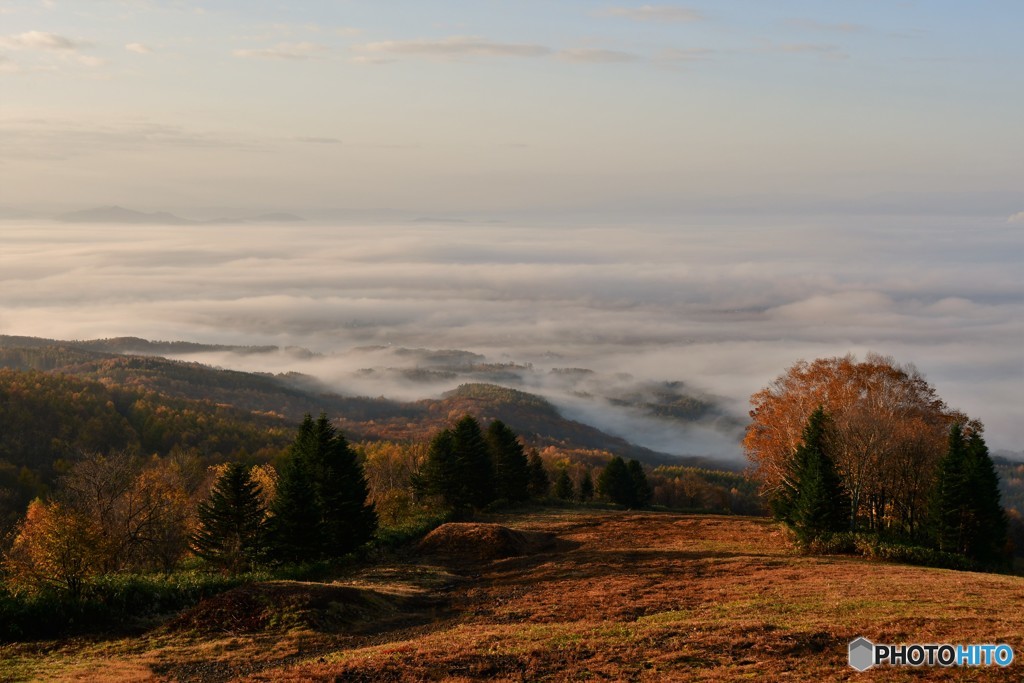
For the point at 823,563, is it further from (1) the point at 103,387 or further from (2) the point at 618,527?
(1) the point at 103,387

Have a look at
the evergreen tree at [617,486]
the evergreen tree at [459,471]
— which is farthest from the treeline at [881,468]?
the evergreen tree at [617,486]

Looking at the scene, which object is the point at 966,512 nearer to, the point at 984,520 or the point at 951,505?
the point at 951,505

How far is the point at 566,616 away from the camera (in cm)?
2811

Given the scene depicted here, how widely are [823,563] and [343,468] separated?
2795cm

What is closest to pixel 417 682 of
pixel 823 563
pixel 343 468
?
pixel 823 563

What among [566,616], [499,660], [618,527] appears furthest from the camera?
[618,527]

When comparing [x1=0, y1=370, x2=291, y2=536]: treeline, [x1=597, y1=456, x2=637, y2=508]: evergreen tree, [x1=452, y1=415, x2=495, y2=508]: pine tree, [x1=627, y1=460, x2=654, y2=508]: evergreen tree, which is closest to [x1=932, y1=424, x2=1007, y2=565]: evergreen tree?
[x1=452, y1=415, x2=495, y2=508]: pine tree

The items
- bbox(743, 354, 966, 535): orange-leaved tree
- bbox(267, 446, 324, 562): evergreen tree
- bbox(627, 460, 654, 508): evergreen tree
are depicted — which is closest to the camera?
bbox(267, 446, 324, 562): evergreen tree

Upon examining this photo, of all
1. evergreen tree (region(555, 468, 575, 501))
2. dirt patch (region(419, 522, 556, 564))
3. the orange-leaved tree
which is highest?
the orange-leaved tree

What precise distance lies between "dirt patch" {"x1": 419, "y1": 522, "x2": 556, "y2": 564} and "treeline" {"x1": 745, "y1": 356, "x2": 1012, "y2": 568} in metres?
17.1

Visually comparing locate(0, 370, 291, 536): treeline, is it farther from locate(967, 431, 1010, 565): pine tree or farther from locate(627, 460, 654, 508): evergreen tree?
locate(967, 431, 1010, 565): pine tree

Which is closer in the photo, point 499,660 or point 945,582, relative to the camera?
point 499,660

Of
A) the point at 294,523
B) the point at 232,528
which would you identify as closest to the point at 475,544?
the point at 294,523

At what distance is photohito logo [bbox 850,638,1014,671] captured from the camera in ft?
57.4
